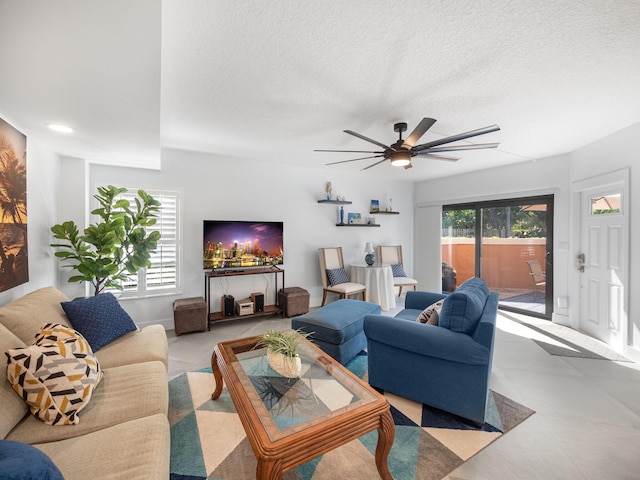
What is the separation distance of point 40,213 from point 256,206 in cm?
255

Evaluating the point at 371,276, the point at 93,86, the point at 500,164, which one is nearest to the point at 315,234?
the point at 371,276

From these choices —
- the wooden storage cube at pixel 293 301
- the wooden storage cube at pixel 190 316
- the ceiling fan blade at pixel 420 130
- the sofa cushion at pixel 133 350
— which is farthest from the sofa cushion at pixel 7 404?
the wooden storage cube at pixel 293 301

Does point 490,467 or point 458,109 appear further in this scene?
point 458,109

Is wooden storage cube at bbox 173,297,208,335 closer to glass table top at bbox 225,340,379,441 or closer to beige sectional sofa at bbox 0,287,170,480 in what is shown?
beige sectional sofa at bbox 0,287,170,480

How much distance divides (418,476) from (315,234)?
13.0ft

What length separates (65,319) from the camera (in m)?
2.08

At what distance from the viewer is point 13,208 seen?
2.15 m

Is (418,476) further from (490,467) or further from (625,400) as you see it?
(625,400)

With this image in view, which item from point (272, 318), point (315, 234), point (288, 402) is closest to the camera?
point (288, 402)

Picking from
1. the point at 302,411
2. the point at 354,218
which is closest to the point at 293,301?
the point at 354,218

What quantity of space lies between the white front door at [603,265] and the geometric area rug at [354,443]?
237cm

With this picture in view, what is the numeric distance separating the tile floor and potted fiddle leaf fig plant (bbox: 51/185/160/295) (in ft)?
3.60

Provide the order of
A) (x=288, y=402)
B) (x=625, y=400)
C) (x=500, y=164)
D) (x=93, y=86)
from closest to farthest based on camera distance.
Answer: (x=288, y=402) < (x=93, y=86) < (x=625, y=400) < (x=500, y=164)

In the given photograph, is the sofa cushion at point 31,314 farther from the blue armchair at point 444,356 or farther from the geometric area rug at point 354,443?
the blue armchair at point 444,356
